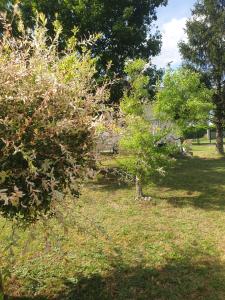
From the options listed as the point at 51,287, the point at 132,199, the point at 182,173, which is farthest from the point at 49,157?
the point at 182,173

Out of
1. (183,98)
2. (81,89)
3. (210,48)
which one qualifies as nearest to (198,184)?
(183,98)

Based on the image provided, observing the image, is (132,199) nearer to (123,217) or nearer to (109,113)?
(123,217)

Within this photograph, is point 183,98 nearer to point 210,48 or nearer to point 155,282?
point 210,48

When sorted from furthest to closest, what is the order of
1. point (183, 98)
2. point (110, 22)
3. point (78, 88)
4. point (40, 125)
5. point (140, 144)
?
point (183, 98), point (110, 22), point (140, 144), point (78, 88), point (40, 125)

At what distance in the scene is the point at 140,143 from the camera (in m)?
13.6

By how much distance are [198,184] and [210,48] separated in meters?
15.9

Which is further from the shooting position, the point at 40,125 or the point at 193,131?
the point at 193,131

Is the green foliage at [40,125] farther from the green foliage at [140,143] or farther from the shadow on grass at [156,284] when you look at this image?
the green foliage at [140,143]

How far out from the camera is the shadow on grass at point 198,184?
14.0 m

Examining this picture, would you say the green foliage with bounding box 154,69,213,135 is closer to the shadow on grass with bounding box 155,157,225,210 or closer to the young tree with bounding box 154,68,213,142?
the young tree with bounding box 154,68,213,142

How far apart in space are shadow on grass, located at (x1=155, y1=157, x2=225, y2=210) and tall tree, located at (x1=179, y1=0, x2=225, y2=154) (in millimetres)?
7386

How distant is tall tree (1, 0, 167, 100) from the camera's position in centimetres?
1755

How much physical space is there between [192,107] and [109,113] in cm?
1592

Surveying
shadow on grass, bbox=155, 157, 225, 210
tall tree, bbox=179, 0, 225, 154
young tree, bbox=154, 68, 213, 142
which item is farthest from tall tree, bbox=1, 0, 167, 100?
tall tree, bbox=179, 0, 225, 154
